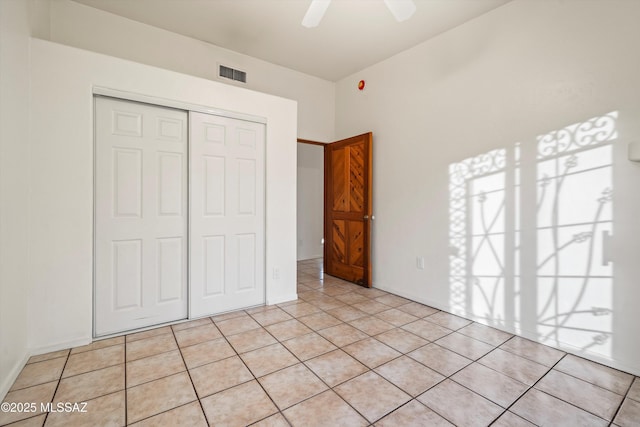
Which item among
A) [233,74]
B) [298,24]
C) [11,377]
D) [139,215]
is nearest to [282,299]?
[139,215]

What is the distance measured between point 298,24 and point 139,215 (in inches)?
97.7

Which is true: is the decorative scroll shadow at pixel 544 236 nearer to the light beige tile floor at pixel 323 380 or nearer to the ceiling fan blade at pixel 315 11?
the light beige tile floor at pixel 323 380

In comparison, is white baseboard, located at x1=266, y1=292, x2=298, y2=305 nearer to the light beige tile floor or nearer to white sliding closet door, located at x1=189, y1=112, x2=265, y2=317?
white sliding closet door, located at x1=189, y1=112, x2=265, y2=317

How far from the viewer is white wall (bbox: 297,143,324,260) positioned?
19.8 ft

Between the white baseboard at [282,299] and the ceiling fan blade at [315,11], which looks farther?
the white baseboard at [282,299]

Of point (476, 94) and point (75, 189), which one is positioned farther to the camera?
point (476, 94)

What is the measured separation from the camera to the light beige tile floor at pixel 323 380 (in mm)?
1597

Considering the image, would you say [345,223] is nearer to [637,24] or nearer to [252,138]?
[252,138]

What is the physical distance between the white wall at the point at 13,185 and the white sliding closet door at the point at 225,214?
113cm

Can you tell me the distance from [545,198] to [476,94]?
3.95 ft

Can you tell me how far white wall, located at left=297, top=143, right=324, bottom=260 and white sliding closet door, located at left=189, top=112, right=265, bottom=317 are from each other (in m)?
2.77

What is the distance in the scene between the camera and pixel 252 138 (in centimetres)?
317

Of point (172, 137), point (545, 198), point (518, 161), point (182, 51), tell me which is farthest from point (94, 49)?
point (545, 198)

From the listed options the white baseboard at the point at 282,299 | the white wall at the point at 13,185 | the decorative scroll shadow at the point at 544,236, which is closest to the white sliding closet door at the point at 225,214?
the white baseboard at the point at 282,299
